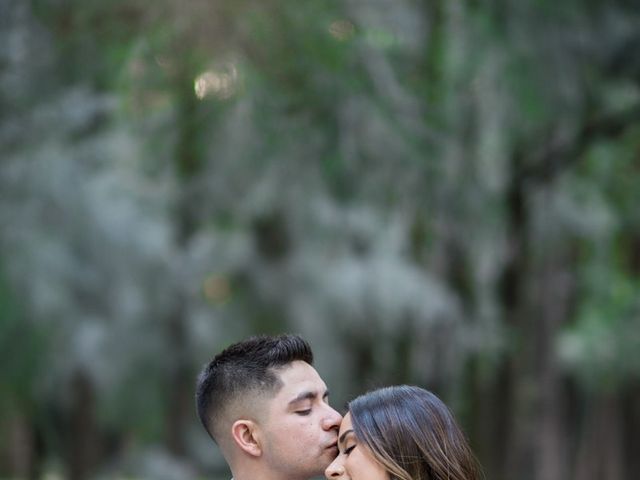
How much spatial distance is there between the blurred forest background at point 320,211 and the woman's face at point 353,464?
517 millimetres

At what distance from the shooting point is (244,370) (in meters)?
3.43

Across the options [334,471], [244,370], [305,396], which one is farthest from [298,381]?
[334,471]

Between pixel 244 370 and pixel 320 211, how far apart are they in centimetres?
844

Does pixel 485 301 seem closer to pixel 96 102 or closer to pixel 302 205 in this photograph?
pixel 302 205

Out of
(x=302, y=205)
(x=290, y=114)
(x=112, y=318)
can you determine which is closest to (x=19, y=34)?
(x=290, y=114)

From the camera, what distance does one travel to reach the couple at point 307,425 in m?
3.17

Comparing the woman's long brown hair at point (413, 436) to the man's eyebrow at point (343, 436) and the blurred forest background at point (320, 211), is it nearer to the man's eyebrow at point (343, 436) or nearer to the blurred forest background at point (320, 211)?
the man's eyebrow at point (343, 436)

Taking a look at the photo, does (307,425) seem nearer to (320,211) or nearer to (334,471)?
(334,471)

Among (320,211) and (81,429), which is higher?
(320,211)

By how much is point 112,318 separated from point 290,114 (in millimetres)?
5110

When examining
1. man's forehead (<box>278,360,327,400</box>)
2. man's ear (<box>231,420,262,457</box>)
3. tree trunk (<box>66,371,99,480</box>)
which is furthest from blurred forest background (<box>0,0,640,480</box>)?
man's ear (<box>231,420,262,457</box>)

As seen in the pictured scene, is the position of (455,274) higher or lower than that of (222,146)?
higher

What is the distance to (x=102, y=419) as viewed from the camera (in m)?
15.7

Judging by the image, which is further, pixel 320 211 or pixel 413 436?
pixel 320 211
